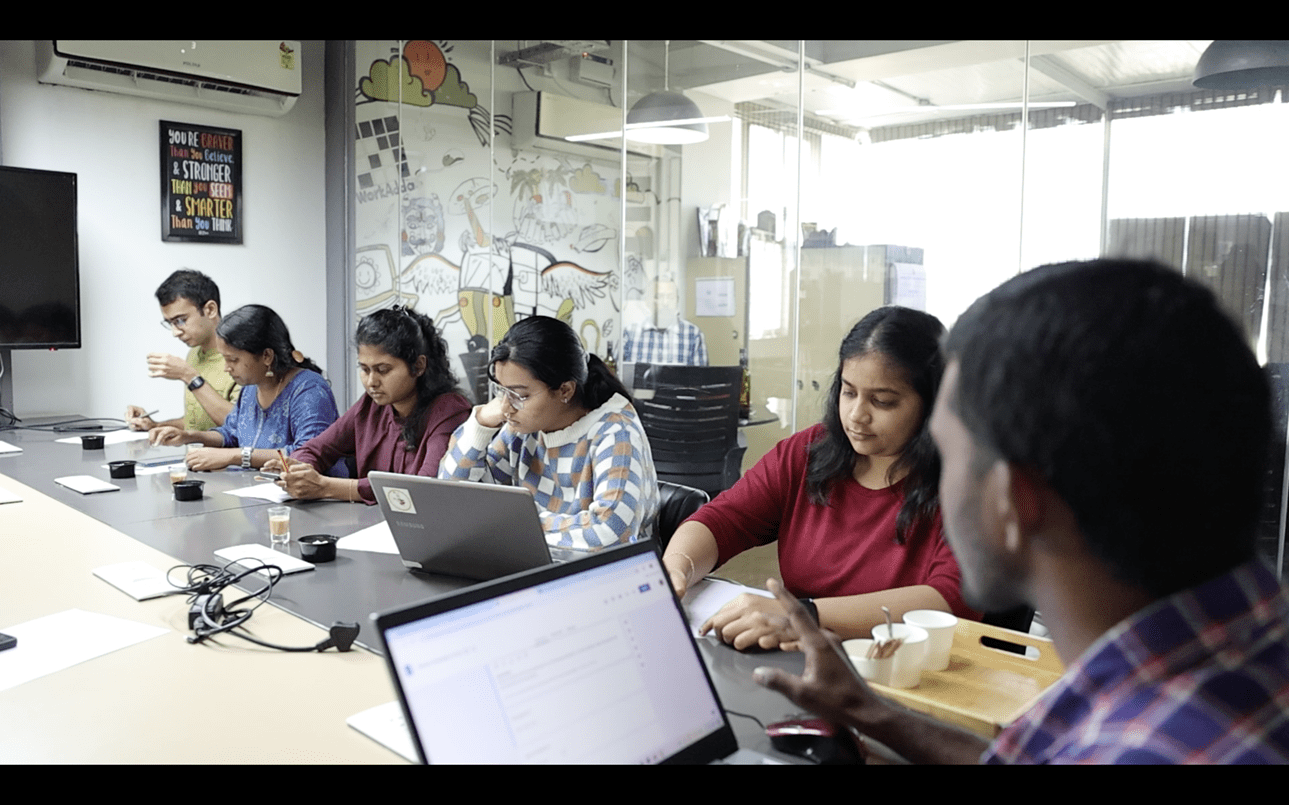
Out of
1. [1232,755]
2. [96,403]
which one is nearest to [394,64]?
[96,403]

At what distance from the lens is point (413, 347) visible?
2.88m

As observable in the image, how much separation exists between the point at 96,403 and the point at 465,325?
192 centimetres

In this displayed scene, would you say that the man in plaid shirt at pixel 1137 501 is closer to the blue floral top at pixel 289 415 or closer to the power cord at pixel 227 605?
the power cord at pixel 227 605

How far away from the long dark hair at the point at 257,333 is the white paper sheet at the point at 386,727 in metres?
2.47

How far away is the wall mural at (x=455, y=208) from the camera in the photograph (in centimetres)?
509

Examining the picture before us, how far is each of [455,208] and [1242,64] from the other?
379 cm

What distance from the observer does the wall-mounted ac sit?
4.70m

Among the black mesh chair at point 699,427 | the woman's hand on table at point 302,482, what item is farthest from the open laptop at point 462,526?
the black mesh chair at point 699,427

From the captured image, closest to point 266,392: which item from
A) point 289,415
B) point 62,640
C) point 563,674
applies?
point 289,415

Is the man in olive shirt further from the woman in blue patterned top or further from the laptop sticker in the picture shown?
the laptop sticker
